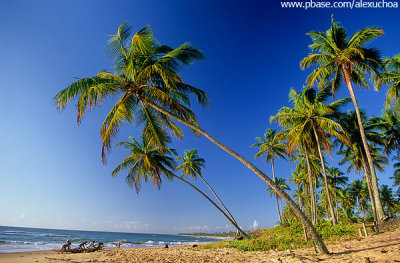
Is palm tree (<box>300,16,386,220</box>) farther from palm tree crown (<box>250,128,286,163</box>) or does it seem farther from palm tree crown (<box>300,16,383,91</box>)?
palm tree crown (<box>250,128,286,163</box>)

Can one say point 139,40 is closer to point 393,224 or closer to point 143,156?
point 143,156

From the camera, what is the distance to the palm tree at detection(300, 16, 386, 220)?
470 inches

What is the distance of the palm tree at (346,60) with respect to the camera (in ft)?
39.2

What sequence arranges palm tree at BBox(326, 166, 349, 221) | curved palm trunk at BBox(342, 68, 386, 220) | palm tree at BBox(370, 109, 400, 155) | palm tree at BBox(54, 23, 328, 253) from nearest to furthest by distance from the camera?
1. palm tree at BBox(54, 23, 328, 253)
2. curved palm trunk at BBox(342, 68, 386, 220)
3. palm tree at BBox(370, 109, 400, 155)
4. palm tree at BBox(326, 166, 349, 221)

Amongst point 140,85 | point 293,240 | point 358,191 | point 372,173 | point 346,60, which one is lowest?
point 293,240

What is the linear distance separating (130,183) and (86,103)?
11.1m

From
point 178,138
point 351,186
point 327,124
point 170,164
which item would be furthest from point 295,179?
point 178,138

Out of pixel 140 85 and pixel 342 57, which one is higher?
pixel 342 57

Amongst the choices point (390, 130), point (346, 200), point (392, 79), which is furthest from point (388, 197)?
point (392, 79)

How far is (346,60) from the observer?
41.3ft

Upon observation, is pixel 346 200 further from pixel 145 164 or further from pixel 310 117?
pixel 145 164

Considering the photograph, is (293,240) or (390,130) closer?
(293,240)

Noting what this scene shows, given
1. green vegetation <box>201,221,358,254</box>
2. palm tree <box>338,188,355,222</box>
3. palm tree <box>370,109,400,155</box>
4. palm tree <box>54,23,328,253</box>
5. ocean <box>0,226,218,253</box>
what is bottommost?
ocean <box>0,226,218,253</box>

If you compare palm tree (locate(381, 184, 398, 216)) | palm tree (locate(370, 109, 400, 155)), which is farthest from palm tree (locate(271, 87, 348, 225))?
palm tree (locate(381, 184, 398, 216))
